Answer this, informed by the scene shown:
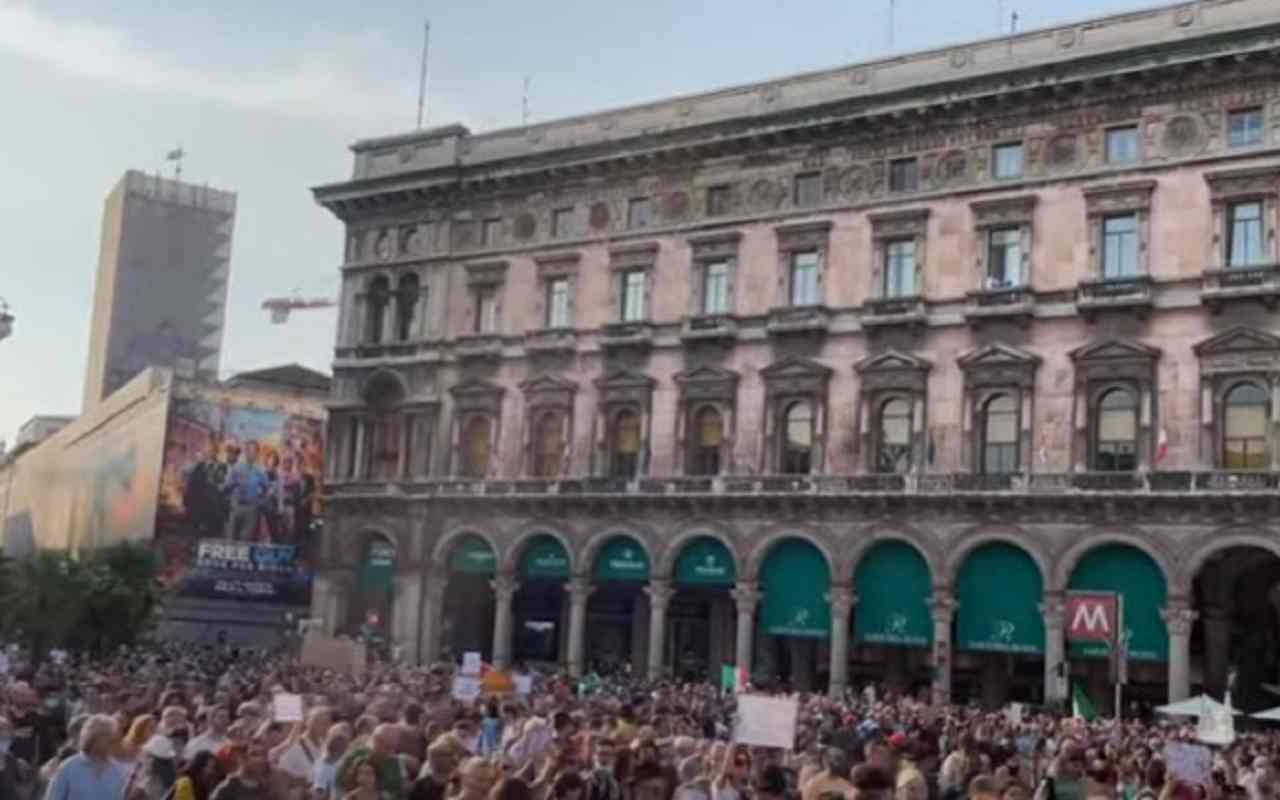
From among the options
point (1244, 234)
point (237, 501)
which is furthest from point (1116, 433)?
point (237, 501)

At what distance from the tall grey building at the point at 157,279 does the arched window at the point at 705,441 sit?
9071 centimetres

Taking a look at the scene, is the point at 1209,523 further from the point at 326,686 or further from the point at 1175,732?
the point at 326,686

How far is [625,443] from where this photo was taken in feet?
172

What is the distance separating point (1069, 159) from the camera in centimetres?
4447

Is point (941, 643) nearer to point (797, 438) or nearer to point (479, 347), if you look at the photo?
point (797, 438)

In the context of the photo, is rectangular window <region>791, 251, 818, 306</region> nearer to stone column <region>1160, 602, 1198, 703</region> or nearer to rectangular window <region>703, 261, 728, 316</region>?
rectangular window <region>703, 261, 728, 316</region>

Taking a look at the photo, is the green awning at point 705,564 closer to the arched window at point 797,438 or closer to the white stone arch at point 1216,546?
the arched window at point 797,438

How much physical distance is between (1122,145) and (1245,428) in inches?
326

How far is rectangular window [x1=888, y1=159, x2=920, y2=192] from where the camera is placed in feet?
155

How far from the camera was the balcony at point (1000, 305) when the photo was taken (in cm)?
4422

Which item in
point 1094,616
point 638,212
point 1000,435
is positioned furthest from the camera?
point 638,212

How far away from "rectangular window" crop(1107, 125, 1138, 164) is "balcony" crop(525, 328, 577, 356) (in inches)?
722

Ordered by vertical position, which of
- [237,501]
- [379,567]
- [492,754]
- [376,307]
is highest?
[376,307]

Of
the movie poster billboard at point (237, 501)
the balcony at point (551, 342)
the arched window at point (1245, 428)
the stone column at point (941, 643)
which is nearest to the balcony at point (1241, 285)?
the arched window at point (1245, 428)
